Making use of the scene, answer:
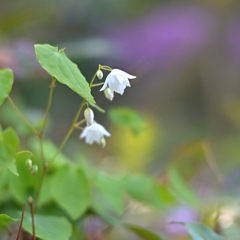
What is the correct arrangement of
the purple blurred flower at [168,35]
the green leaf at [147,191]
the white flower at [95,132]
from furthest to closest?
1. the purple blurred flower at [168,35]
2. the green leaf at [147,191]
3. the white flower at [95,132]

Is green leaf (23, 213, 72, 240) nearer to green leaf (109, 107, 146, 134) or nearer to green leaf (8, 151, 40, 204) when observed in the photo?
green leaf (8, 151, 40, 204)

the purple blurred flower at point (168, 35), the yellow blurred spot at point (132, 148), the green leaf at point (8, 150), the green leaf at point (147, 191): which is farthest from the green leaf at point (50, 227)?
the purple blurred flower at point (168, 35)

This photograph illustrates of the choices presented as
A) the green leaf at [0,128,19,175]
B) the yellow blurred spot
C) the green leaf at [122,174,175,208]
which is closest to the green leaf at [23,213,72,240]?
the green leaf at [0,128,19,175]

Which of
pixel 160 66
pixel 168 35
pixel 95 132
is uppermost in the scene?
pixel 95 132

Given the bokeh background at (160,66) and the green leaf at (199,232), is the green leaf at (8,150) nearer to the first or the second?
the green leaf at (199,232)

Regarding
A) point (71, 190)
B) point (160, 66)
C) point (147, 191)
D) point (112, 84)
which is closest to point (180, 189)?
point (147, 191)

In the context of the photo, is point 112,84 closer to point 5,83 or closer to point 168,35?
point 5,83
